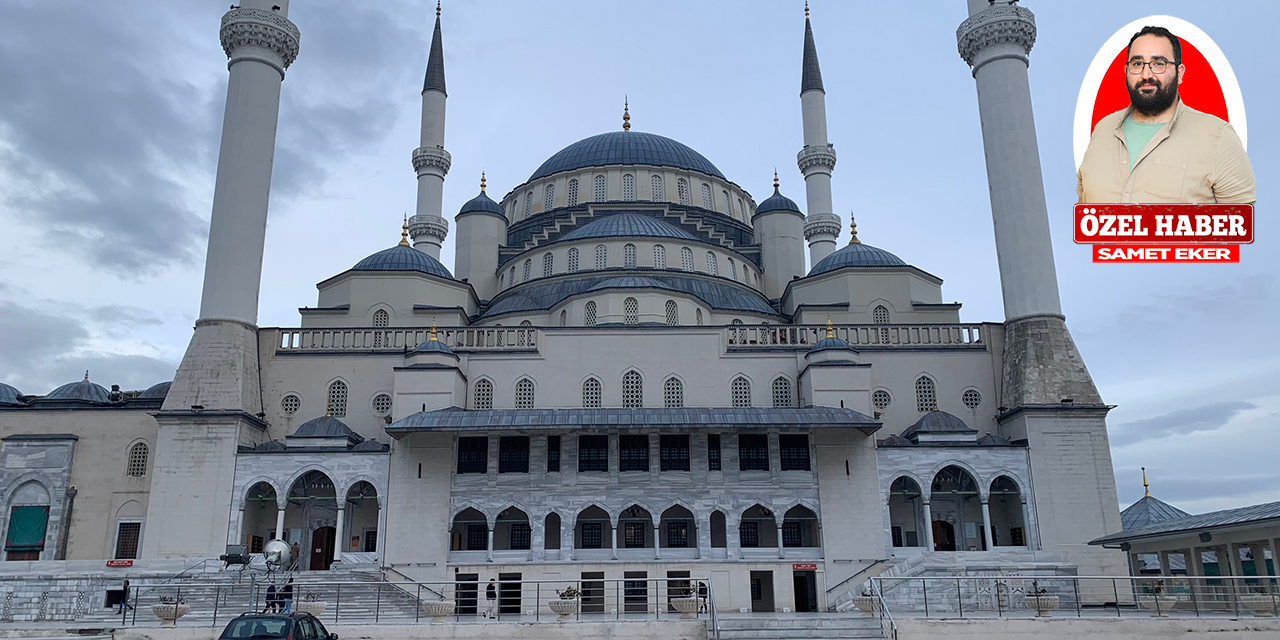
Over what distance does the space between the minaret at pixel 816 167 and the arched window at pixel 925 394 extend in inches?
606

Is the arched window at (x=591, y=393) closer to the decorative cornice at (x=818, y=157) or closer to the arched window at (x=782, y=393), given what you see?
the arched window at (x=782, y=393)

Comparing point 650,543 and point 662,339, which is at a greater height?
point 662,339

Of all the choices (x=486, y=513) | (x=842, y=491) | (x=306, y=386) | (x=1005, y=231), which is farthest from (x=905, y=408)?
(x=306, y=386)

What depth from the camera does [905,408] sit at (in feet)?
112

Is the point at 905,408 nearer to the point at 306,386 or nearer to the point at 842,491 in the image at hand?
the point at 842,491

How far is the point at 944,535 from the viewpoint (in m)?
33.1

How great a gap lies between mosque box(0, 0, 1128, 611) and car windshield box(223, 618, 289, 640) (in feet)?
45.1

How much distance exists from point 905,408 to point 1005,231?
764cm

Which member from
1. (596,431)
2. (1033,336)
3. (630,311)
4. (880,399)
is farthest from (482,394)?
(1033,336)

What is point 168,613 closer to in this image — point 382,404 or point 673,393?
point 382,404

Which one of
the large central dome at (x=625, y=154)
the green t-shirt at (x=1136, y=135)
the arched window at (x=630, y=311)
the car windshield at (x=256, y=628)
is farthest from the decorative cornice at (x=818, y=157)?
the car windshield at (x=256, y=628)

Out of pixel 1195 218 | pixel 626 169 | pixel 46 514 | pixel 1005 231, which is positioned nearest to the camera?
pixel 1195 218

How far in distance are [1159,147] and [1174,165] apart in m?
0.54

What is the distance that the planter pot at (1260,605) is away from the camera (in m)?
19.5
